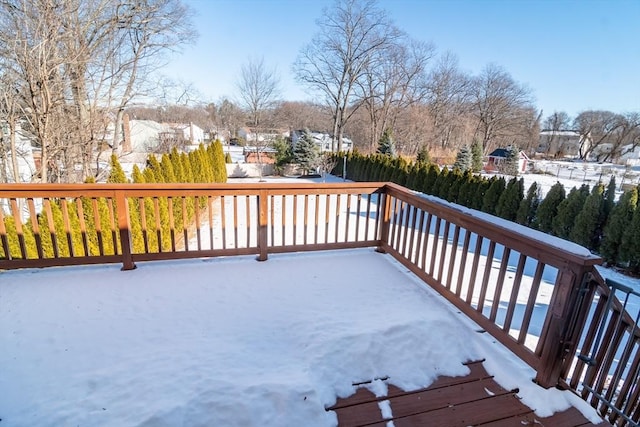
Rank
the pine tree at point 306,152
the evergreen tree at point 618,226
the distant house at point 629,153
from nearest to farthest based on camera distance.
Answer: the evergreen tree at point 618,226, the pine tree at point 306,152, the distant house at point 629,153

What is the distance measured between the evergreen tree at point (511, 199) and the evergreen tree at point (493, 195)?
0.22 m

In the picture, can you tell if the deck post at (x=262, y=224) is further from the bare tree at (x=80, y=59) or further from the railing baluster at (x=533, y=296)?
the bare tree at (x=80, y=59)

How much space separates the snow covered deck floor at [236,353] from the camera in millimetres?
1531

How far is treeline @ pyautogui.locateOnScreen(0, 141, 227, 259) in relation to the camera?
2900mm

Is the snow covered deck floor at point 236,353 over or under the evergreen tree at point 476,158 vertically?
under

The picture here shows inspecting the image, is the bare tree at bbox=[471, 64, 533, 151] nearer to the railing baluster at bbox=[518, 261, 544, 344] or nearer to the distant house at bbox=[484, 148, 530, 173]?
the distant house at bbox=[484, 148, 530, 173]

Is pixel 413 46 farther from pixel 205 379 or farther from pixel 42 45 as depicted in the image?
pixel 205 379

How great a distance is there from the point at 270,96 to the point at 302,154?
27.8 ft

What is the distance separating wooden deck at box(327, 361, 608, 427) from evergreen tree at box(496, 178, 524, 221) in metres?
7.06

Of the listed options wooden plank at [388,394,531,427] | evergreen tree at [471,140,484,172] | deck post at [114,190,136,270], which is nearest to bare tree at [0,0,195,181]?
deck post at [114,190,136,270]

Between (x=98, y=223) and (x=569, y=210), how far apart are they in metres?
8.01

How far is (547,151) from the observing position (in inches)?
1567

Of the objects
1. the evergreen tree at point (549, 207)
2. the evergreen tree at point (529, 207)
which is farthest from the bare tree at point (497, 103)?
the evergreen tree at point (549, 207)

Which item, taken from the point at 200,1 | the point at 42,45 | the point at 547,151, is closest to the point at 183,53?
the point at 200,1
